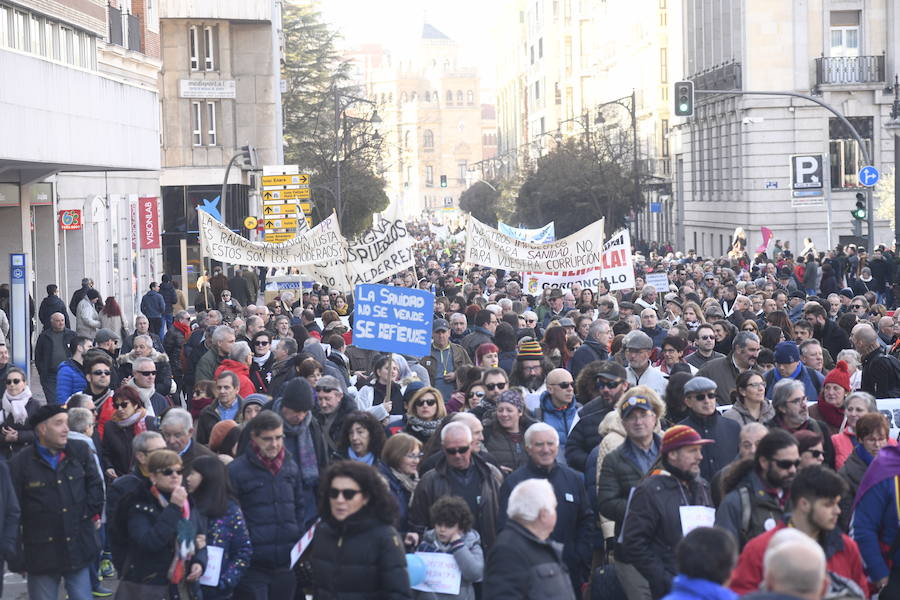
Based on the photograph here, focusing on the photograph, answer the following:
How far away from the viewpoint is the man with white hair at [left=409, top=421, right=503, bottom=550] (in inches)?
342

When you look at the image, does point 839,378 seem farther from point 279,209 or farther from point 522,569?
point 279,209

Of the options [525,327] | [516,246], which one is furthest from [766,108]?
[525,327]

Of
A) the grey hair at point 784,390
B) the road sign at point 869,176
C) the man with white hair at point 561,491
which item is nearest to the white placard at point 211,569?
the man with white hair at point 561,491

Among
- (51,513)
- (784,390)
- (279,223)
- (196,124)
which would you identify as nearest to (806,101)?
(196,124)

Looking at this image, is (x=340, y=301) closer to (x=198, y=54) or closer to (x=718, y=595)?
(x=718, y=595)

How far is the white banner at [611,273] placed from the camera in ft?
84.1

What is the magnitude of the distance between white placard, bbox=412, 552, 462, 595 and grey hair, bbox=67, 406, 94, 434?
3112mm

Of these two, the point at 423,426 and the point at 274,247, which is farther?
the point at 274,247

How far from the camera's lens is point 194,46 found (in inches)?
2239

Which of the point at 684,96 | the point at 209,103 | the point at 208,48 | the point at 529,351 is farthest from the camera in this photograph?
the point at 208,48

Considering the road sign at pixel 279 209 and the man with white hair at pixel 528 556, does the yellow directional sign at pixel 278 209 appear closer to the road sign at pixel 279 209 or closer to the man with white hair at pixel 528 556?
the road sign at pixel 279 209

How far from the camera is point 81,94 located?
28719mm

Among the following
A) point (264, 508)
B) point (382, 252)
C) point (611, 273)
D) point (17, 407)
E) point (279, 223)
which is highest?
point (279, 223)

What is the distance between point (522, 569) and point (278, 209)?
108 feet
